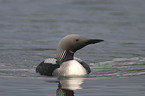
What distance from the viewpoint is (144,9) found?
19750 mm

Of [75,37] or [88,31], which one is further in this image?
[88,31]

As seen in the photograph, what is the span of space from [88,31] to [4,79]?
671 centimetres

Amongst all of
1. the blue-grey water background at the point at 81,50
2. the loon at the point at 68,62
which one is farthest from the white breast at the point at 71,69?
the blue-grey water background at the point at 81,50

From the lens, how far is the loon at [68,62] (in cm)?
965

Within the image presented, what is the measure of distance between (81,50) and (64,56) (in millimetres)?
3055

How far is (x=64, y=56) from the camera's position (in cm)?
988

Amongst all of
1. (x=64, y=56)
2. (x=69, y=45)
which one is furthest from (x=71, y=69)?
(x=69, y=45)

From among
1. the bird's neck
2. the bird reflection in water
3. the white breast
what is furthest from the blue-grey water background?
the bird's neck

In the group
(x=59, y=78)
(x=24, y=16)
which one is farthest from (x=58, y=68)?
(x=24, y=16)

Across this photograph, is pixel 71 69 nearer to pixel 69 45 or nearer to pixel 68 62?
pixel 68 62

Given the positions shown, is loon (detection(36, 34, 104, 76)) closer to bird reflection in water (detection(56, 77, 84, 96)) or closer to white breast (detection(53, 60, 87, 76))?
white breast (detection(53, 60, 87, 76))

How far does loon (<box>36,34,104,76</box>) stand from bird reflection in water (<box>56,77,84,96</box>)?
8.9 inches

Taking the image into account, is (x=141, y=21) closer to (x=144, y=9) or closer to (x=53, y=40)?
(x=144, y=9)

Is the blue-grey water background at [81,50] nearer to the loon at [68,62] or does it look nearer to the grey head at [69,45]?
the loon at [68,62]
